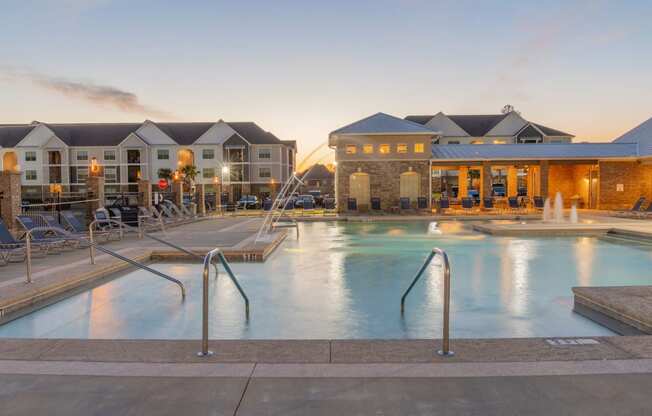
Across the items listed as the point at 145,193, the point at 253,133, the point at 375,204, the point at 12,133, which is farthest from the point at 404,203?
the point at 12,133

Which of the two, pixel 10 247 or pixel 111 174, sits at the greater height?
pixel 111 174

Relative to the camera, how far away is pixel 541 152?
94.5 ft

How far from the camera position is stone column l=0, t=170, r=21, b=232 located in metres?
13.7

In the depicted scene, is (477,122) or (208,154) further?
(208,154)

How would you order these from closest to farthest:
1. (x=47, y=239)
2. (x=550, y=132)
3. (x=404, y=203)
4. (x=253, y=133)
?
(x=47, y=239) < (x=404, y=203) < (x=550, y=132) < (x=253, y=133)

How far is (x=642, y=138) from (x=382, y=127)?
15491mm

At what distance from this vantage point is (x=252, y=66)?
33.3 m

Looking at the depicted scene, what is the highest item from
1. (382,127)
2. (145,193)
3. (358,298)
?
(382,127)

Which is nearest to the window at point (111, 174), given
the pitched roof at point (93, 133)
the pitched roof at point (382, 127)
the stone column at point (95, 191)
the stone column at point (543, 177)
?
the pitched roof at point (93, 133)

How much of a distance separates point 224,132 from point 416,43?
3405 cm

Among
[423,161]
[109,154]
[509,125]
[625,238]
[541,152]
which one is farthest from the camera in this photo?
[109,154]

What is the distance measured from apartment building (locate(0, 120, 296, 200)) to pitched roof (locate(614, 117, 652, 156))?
114 feet

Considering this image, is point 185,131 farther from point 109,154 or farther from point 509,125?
point 509,125

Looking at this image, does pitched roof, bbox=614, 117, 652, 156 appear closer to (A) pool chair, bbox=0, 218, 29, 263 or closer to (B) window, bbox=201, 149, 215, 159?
(A) pool chair, bbox=0, 218, 29, 263
